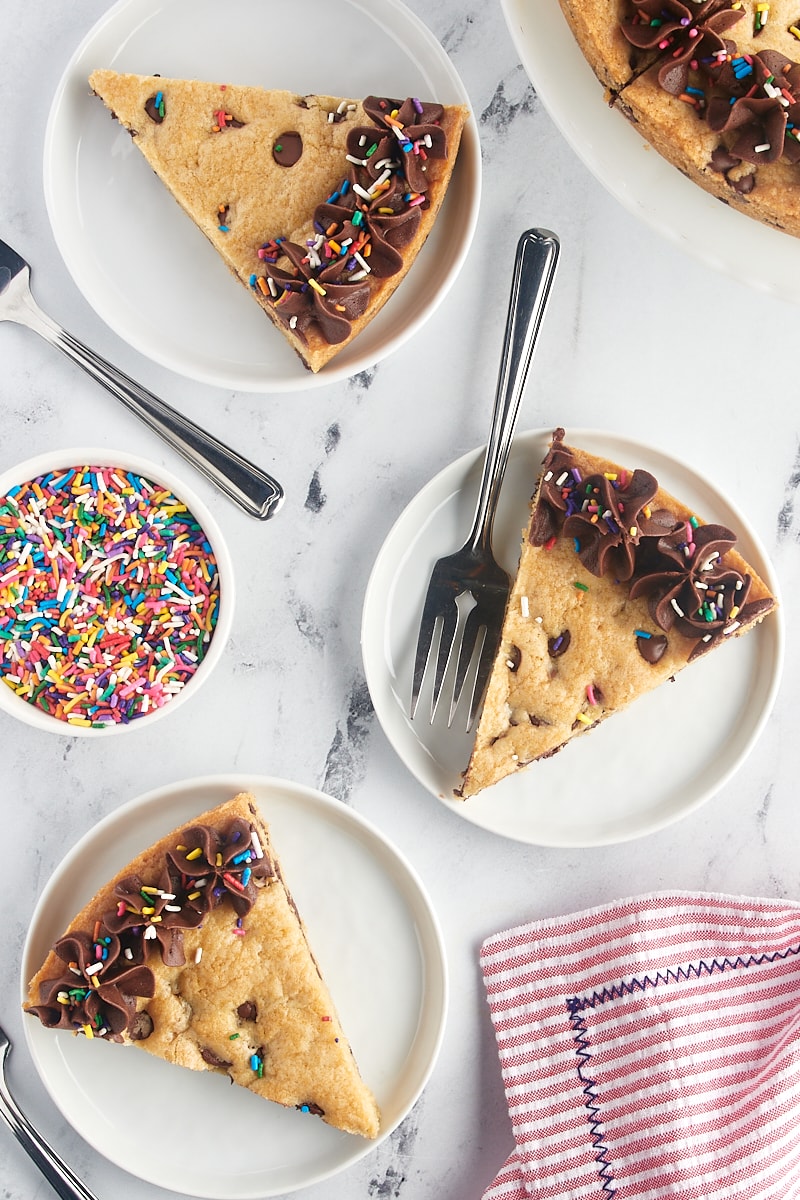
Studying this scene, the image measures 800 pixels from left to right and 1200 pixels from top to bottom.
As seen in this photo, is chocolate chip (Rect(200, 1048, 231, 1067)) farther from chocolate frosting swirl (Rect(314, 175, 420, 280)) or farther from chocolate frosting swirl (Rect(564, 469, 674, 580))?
chocolate frosting swirl (Rect(314, 175, 420, 280))

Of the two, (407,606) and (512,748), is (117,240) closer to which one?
(407,606)

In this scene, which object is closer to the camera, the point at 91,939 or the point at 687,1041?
the point at 91,939


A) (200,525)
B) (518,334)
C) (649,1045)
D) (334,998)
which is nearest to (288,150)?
(518,334)

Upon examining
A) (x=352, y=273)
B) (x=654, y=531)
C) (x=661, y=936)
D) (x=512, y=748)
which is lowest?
(x=661, y=936)

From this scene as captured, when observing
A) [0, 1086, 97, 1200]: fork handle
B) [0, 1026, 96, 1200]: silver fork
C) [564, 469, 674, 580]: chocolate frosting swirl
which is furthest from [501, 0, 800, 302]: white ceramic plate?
[0, 1086, 97, 1200]: fork handle

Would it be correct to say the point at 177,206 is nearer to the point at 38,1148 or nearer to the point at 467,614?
the point at 467,614

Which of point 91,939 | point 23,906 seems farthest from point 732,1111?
point 23,906

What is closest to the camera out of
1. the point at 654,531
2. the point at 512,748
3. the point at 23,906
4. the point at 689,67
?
the point at 689,67
